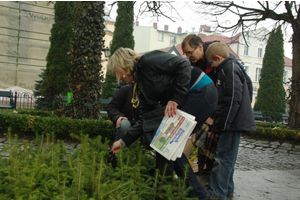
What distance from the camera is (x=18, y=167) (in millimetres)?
2623

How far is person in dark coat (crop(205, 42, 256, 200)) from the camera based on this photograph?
3338 mm

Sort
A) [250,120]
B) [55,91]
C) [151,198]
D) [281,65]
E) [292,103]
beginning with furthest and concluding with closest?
1. [281,65]
2. [55,91]
3. [292,103]
4. [250,120]
5. [151,198]

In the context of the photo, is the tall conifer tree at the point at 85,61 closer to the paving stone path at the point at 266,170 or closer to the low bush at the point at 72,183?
the paving stone path at the point at 266,170

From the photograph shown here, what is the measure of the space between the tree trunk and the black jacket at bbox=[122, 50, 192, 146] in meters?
8.35

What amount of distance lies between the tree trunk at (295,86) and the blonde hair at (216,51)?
24.8 ft

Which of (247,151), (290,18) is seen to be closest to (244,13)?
(290,18)

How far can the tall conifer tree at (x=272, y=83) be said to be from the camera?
2667cm

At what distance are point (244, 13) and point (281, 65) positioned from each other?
1705 cm

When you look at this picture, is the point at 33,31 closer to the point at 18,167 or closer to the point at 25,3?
the point at 25,3

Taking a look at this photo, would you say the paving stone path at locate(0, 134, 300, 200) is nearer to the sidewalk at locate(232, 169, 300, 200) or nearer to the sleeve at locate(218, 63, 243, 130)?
the sidewalk at locate(232, 169, 300, 200)

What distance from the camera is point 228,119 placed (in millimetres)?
3316

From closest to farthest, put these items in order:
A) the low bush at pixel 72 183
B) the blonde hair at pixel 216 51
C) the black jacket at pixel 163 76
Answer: the low bush at pixel 72 183, the black jacket at pixel 163 76, the blonde hair at pixel 216 51

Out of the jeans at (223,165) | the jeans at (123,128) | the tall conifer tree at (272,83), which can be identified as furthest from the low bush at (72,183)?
the tall conifer tree at (272,83)

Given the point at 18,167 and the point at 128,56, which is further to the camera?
the point at 128,56
